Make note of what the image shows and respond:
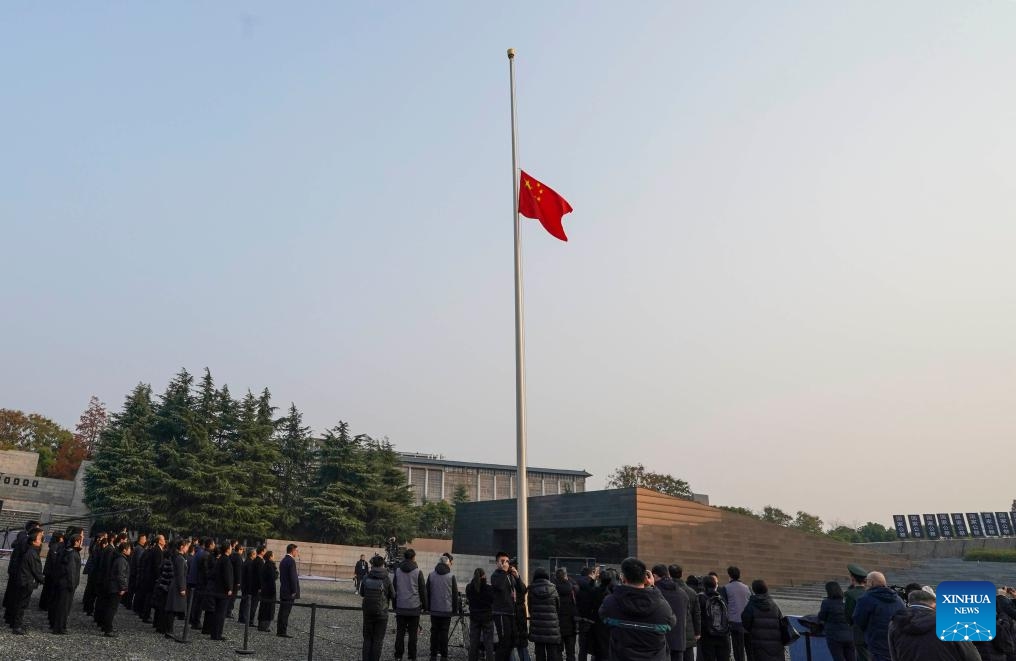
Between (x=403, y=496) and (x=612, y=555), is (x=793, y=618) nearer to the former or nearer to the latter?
(x=612, y=555)

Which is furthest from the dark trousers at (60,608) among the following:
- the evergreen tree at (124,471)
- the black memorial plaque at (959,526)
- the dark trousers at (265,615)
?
the black memorial plaque at (959,526)

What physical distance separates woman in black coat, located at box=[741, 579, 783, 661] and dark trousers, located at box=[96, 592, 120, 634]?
10.4 meters

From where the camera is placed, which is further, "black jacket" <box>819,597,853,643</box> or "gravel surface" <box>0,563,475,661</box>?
"gravel surface" <box>0,563,475,661</box>

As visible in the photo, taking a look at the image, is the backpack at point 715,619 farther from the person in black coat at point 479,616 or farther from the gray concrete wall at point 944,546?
the gray concrete wall at point 944,546

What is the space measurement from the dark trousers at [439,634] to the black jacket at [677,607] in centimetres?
446

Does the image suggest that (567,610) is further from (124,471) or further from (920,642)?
(124,471)

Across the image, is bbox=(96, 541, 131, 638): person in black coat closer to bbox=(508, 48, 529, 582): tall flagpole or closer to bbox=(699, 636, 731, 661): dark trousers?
bbox=(508, 48, 529, 582): tall flagpole

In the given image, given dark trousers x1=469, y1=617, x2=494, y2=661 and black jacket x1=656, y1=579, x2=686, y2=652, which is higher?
black jacket x1=656, y1=579, x2=686, y2=652

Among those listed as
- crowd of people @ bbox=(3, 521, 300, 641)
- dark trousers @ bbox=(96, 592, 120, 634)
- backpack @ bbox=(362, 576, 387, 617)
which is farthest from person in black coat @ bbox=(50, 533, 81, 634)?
backpack @ bbox=(362, 576, 387, 617)

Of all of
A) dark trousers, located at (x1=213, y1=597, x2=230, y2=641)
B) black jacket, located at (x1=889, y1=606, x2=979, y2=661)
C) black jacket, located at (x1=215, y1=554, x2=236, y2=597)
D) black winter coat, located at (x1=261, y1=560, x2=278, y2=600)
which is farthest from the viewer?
black winter coat, located at (x1=261, y1=560, x2=278, y2=600)

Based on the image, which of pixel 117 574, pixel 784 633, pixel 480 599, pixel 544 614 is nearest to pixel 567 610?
pixel 480 599

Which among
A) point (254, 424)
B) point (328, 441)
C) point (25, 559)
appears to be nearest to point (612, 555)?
point (328, 441)

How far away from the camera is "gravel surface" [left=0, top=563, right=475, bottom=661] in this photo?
10.6 metres

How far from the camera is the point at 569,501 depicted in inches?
1618
